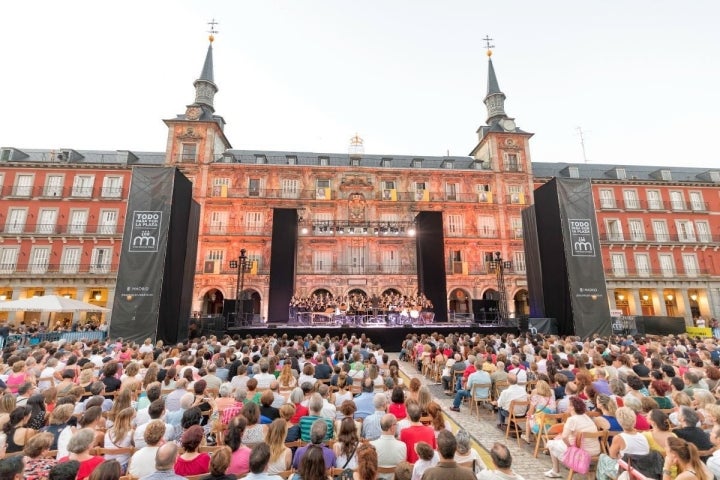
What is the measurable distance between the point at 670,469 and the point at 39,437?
5271 millimetres

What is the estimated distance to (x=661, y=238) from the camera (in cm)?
2781

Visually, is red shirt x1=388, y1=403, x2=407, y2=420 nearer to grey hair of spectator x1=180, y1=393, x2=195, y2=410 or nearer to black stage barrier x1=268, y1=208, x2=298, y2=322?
grey hair of spectator x1=180, y1=393, x2=195, y2=410

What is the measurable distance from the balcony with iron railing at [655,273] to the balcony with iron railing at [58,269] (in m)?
37.8

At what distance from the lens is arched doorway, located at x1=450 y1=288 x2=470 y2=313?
89.7 feet

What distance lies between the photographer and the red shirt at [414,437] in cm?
349

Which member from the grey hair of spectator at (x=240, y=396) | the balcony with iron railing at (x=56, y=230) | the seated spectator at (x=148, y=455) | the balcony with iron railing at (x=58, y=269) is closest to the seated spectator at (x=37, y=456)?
the seated spectator at (x=148, y=455)

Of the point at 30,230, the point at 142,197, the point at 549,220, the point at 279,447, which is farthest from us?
the point at 30,230

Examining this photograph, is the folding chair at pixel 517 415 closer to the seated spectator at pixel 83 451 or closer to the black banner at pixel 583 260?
the seated spectator at pixel 83 451

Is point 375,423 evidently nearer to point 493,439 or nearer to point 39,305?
point 493,439

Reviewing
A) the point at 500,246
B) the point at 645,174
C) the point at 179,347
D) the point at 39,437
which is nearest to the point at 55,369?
the point at 179,347

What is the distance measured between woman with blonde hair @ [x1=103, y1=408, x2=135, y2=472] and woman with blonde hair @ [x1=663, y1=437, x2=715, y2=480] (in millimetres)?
4939

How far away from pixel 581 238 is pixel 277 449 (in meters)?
15.0

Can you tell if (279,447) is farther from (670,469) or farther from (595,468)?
(595,468)

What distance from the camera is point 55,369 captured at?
618 cm
